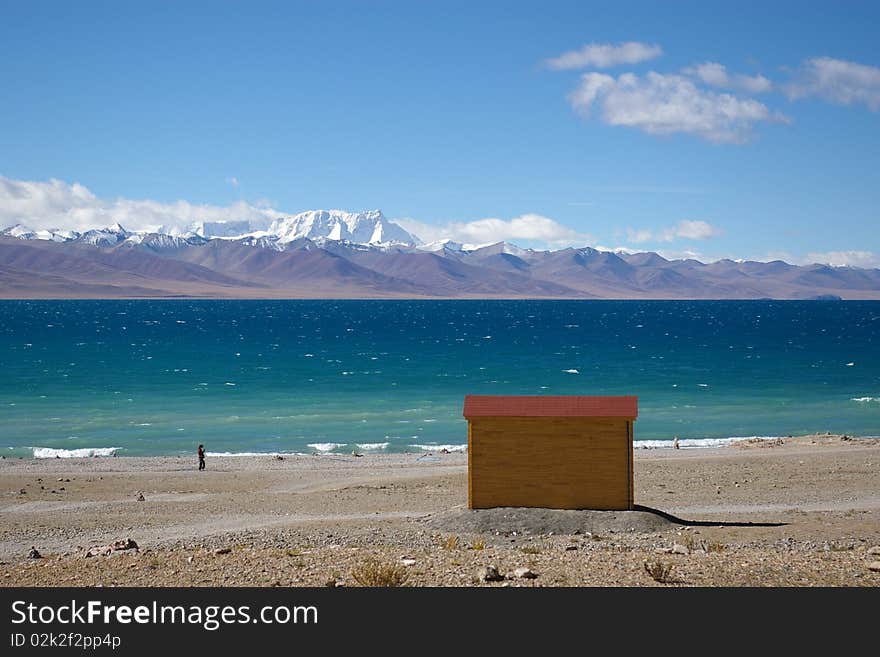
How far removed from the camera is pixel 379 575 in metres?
11.8

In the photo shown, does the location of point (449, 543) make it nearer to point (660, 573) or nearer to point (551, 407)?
point (551, 407)

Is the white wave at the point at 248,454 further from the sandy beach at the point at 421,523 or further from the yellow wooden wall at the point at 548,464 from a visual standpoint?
the yellow wooden wall at the point at 548,464

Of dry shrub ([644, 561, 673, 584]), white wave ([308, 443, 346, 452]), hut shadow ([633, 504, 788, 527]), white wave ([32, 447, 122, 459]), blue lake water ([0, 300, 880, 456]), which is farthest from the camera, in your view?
blue lake water ([0, 300, 880, 456])

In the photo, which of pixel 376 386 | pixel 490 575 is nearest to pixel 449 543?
pixel 490 575

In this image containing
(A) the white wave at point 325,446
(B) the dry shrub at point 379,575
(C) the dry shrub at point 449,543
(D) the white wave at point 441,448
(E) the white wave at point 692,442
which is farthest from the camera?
(A) the white wave at point 325,446

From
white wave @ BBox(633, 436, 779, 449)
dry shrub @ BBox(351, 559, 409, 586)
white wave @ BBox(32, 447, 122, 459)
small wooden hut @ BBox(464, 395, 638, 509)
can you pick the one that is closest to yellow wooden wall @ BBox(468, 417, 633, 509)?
small wooden hut @ BBox(464, 395, 638, 509)

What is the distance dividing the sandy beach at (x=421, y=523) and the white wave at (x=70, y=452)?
88.7 inches

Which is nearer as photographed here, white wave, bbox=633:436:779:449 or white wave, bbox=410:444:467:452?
white wave, bbox=410:444:467:452

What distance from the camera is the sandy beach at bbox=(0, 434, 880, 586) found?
1307 centimetres

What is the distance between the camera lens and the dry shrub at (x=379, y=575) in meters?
11.6

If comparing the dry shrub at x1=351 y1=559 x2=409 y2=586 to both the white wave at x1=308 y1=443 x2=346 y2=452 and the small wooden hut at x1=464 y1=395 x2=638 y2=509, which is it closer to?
the small wooden hut at x1=464 y1=395 x2=638 y2=509

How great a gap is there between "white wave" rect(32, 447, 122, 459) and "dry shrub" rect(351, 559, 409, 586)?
28697 millimetres

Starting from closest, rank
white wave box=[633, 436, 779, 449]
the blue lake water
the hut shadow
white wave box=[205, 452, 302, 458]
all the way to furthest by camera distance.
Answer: the hut shadow, white wave box=[205, 452, 302, 458], white wave box=[633, 436, 779, 449], the blue lake water

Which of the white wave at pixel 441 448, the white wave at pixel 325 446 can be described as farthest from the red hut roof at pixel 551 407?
the white wave at pixel 325 446
